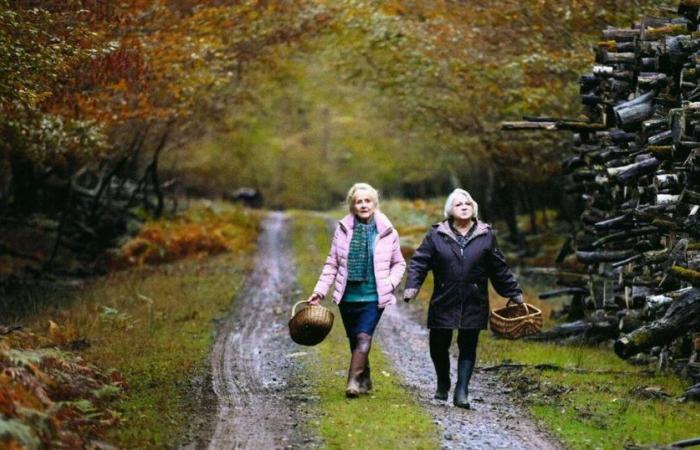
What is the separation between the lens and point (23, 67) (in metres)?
11.7

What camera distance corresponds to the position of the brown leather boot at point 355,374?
33.0ft

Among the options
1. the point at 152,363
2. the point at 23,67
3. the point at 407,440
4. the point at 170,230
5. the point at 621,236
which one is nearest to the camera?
the point at 407,440

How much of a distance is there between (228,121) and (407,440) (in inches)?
1078

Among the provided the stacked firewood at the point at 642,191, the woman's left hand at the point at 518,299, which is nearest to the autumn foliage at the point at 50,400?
the woman's left hand at the point at 518,299

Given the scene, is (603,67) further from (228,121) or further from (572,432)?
(228,121)

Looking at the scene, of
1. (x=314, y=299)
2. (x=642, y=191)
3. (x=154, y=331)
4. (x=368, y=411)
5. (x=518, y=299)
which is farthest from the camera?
(x=154, y=331)

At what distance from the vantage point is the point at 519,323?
32.4ft

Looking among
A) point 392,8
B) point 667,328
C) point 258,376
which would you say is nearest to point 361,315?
point 258,376

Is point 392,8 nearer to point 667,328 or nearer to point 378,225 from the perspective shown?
point 378,225

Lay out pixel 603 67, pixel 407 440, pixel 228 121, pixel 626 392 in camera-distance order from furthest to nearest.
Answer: pixel 228 121 < pixel 603 67 < pixel 626 392 < pixel 407 440

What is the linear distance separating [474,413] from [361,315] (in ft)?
5.33

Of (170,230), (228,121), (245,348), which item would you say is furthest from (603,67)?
(228,121)

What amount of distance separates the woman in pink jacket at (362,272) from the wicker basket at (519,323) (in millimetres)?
1183

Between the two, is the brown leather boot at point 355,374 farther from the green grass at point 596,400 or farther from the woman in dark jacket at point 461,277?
the green grass at point 596,400
